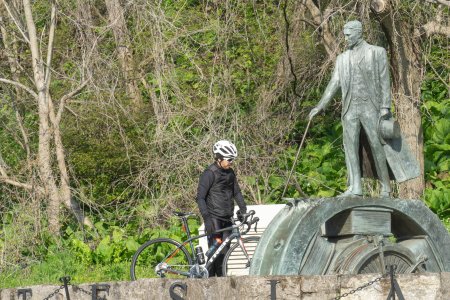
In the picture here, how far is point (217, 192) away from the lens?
13.9 m

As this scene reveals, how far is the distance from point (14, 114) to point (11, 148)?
0.56 metres

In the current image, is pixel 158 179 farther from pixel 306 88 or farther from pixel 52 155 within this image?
pixel 306 88

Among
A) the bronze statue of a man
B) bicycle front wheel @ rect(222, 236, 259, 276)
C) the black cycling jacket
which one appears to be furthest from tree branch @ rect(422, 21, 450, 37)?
the bronze statue of a man

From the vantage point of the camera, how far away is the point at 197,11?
68.8 ft

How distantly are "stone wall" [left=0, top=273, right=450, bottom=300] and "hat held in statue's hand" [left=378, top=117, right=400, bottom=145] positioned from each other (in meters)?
1.72

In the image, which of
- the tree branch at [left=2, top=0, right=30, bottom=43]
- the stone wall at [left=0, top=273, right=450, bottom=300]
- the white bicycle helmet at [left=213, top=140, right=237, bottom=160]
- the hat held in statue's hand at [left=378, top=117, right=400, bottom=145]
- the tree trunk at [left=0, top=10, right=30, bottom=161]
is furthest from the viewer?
the tree trunk at [left=0, top=10, right=30, bottom=161]

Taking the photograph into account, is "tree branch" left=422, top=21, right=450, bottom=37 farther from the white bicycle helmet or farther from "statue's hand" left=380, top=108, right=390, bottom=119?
"statue's hand" left=380, top=108, right=390, bottom=119

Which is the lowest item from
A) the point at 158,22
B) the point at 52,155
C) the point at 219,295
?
the point at 219,295

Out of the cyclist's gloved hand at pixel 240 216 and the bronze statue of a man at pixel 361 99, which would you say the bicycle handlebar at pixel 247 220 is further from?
the bronze statue of a man at pixel 361 99

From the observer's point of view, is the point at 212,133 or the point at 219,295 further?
the point at 212,133

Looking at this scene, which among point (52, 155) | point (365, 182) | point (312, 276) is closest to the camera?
point (312, 276)

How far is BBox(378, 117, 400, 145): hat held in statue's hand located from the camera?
40.9ft

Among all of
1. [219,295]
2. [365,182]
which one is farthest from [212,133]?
[219,295]

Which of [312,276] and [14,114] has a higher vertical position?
[14,114]
